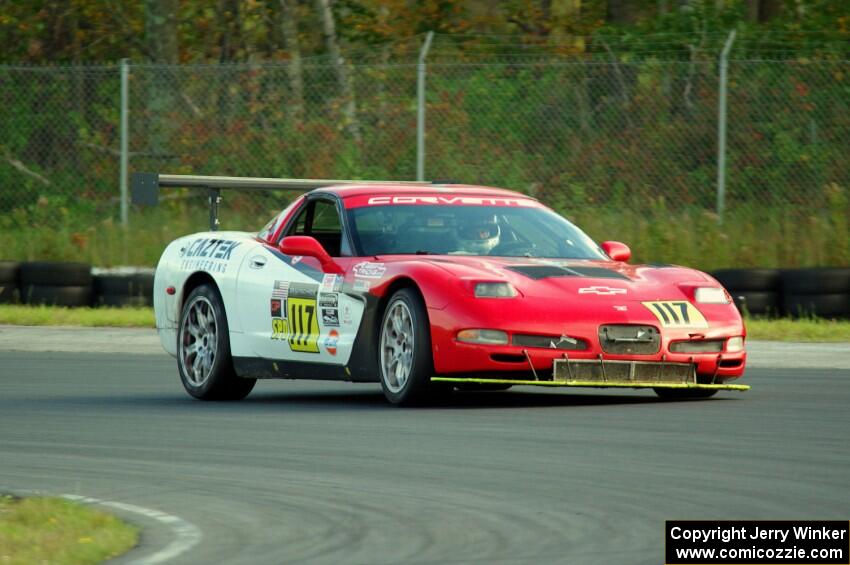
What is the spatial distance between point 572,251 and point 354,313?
1.58 metres

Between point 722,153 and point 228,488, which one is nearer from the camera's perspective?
point 228,488

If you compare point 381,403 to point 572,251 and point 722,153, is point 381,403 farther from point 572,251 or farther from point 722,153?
point 722,153

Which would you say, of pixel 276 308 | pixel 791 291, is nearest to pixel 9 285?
pixel 791 291

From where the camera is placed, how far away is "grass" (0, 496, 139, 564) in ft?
18.9

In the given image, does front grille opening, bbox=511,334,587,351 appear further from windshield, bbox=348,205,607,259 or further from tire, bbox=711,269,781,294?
tire, bbox=711,269,781,294

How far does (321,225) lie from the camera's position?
12.3 metres

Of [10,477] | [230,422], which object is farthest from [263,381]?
[10,477]

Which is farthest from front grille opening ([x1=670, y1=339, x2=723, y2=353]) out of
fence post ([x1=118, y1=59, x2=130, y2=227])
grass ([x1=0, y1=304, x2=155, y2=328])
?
fence post ([x1=118, y1=59, x2=130, y2=227])

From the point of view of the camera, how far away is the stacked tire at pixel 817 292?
17125 mm

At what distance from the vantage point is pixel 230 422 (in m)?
10.1

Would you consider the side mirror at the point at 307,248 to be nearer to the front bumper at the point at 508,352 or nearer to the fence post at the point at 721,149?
the front bumper at the point at 508,352

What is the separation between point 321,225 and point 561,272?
211cm

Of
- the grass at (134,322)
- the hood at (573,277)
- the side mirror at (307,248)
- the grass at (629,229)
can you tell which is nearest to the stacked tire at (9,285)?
the grass at (134,322)

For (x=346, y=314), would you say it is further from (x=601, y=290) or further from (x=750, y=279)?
(x=750, y=279)
